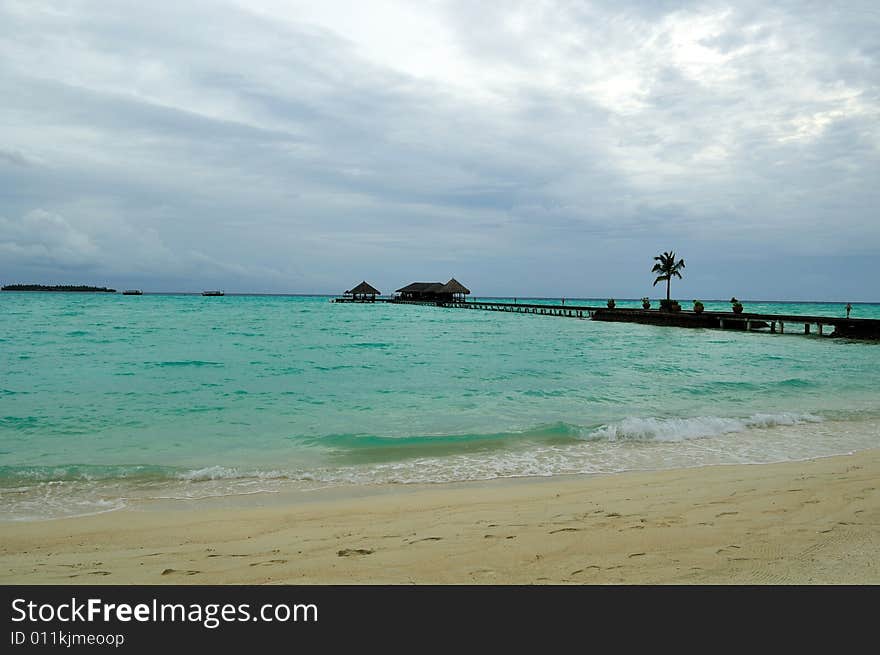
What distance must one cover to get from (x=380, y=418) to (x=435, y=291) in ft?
254

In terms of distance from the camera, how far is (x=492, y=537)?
3943 millimetres

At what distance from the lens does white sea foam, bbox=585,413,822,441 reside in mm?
8695

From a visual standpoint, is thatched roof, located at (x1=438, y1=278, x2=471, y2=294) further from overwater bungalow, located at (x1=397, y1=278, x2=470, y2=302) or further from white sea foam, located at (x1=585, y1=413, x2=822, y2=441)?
white sea foam, located at (x1=585, y1=413, x2=822, y2=441)

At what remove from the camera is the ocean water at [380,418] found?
21.9 feet

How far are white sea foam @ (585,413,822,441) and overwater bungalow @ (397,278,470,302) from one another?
73.9 m

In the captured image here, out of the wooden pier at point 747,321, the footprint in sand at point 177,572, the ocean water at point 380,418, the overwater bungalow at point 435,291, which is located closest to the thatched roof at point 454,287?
the overwater bungalow at point 435,291

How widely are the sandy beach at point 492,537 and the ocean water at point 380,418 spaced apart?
1066mm

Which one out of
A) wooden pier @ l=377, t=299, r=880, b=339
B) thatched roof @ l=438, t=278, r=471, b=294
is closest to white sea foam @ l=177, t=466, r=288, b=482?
wooden pier @ l=377, t=299, r=880, b=339

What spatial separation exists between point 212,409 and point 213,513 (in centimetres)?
657

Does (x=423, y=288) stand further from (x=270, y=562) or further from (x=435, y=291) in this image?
(x=270, y=562)

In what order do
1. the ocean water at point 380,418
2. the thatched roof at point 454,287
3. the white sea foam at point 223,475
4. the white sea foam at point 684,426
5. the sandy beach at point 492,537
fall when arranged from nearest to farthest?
the sandy beach at point 492,537 < the white sea foam at point 223,475 < the ocean water at point 380,418 < the white sea foam at point 684,426 < the thatched roof at point 454,287

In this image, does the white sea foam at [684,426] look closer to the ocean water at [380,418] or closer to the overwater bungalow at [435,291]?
the ocean water at [380,418]

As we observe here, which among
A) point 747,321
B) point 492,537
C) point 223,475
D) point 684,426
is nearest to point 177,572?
point 492,537

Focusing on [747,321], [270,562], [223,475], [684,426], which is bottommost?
[223,475]
